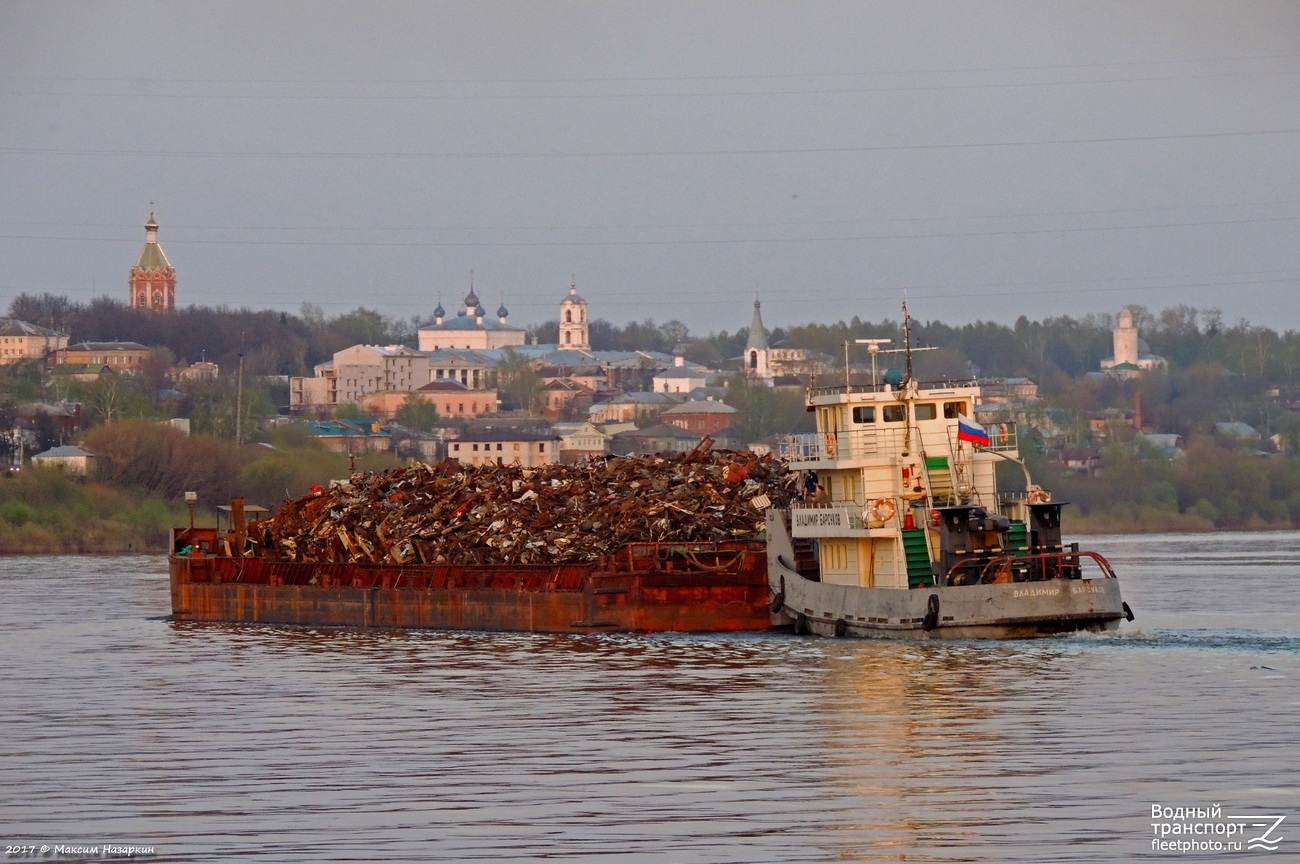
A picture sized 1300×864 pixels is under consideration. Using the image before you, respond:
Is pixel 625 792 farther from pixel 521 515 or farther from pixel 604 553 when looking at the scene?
pixel 521 515

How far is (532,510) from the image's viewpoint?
55.9 metres

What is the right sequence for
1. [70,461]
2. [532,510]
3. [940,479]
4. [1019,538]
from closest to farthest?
[1019,538]
[940,479]
[532,510]
[70,461]

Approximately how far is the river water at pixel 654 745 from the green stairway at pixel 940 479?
358cm

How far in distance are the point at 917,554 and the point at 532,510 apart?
47.2ft

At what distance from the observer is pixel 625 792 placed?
2548 centimetres

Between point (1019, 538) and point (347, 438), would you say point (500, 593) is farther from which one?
point (347, 438)

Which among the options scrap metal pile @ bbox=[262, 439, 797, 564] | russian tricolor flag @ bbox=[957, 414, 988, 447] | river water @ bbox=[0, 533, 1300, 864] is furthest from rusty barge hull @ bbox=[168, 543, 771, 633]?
russian tricolor flag @ bbox=[957, 414, 988, 447]

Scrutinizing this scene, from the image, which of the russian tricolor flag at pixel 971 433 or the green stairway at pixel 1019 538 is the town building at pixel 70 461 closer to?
the russian tricolor flag at pixel 971 433

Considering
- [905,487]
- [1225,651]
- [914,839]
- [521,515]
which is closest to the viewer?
[914,839]

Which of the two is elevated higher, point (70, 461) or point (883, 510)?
point (70, 461)

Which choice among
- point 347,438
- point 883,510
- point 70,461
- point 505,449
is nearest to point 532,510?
point 883,510

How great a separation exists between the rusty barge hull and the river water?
3.86ft

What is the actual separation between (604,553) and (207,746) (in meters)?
20.6

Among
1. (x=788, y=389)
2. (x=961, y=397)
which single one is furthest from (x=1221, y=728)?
(x=788, y=389)
